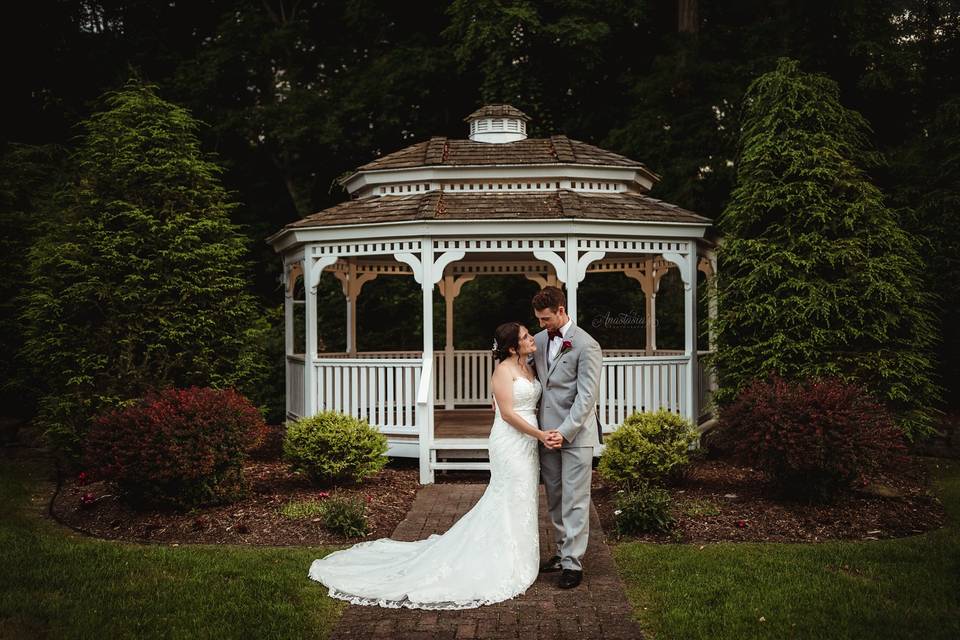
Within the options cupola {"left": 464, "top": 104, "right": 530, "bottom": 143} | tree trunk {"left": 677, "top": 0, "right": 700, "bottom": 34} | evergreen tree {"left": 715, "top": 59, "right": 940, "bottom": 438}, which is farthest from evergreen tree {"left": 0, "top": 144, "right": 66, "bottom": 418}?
tree trunk {"left": 677, "top": 0, "right": 700, "bottom": 34}

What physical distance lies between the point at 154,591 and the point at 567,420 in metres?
3.50

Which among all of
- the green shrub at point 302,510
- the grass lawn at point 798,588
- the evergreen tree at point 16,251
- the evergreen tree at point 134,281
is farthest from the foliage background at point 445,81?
the grass lawn at point 798,588

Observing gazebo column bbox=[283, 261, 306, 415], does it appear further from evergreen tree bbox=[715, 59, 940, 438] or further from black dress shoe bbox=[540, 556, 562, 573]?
black dress shoe bbox=[540, 556, 562, 573]

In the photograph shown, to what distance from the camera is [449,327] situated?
17031mm

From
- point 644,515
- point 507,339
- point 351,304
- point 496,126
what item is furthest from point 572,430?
point 351,304

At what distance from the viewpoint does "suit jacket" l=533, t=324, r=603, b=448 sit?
6.97m

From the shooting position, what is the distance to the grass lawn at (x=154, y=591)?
6.16m

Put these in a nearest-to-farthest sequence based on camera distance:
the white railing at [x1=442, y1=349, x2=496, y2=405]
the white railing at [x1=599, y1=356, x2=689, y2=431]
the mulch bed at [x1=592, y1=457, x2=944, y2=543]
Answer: the mulch bed at [x1=592, y1=457, x2=944, y2=543] → the white railing at [x1=599, y1=356, x2=689, y2=431] → the white railing at [x1=442, y1=349, x2=496, y2=405]

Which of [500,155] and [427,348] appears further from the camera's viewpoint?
[500,155]

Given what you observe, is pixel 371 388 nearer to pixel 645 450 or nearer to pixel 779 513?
pixel 645 450

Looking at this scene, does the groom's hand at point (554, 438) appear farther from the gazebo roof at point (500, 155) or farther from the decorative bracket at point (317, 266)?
the gazebo roof at point (500, 155)

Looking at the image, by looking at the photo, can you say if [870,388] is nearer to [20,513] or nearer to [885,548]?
[885,548]

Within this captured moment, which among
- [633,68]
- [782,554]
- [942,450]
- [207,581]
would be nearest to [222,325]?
[207,581]

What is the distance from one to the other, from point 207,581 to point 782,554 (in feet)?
16.2
